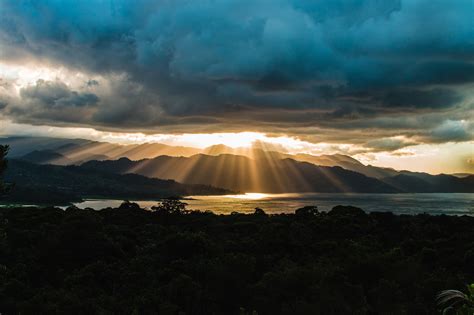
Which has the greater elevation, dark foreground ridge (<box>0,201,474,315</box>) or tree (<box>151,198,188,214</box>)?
dark foreground ridge (<box>0,201,474,315</box>)

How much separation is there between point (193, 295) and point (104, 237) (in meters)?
20.9

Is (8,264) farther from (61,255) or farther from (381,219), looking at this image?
(381,219)

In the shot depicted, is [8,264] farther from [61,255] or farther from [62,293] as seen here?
[62,293]

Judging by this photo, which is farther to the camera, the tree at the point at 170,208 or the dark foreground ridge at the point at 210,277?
the tree at the point at 170,208

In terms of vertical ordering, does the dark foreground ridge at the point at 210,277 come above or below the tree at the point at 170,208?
above

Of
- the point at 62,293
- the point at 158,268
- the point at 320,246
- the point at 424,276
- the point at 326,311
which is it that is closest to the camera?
the point at 326,311

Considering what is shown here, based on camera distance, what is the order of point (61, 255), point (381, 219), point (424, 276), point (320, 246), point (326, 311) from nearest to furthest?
point (326, 311) < point (424, 276) < point (61, 255) < point (320, 246) < point (381, 219)

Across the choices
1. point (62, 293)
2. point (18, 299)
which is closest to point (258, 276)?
point (62, 293)

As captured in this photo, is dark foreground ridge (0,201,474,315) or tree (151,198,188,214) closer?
dark foreground ridge (0,201,474,315)

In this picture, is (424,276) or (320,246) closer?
(424,276)

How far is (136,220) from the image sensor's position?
86125 mm

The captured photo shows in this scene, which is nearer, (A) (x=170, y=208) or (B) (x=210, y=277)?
(B) (x=210, y=277)

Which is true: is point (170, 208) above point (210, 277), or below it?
below

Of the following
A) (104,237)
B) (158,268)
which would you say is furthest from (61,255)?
(158,268)
